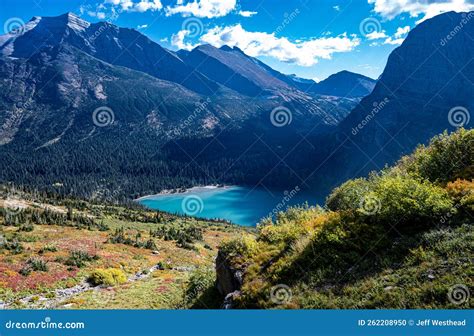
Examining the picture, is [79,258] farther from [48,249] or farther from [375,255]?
[375,255]

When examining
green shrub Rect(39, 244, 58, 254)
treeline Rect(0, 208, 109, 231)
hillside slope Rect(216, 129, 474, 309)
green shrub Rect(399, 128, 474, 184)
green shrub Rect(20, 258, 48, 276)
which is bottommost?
hillside slope Rect(216, 129, 474, 309)

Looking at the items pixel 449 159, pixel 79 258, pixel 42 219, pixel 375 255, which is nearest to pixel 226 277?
pixel 375 255

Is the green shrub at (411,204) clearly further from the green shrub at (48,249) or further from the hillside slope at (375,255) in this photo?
the green shrub at (48,249)

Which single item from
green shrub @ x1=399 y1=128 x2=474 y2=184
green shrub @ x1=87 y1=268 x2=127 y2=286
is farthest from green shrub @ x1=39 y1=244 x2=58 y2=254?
green shrub @ x1=399 y1=128 x2=474 y2=184

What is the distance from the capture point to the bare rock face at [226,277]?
53.0ft

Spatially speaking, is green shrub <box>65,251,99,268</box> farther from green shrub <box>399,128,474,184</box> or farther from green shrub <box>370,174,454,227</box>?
green shrub <box>399,128,474,184</box>

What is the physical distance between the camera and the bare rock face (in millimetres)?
16141

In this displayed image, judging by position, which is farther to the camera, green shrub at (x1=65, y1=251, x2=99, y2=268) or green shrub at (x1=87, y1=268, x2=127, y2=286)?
green shrub at (x1=65, y1=251, x2=99, y2=268)

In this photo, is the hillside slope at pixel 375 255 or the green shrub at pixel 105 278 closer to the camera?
the hillside slope at pixel 375 255

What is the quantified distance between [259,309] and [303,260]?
3.04m

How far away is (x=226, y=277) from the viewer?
17.6 metres

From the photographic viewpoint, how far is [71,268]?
1518 inches

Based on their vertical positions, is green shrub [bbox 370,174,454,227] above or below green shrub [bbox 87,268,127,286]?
below

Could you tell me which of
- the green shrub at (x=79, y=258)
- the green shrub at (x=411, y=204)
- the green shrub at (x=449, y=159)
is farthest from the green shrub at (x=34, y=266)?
the green shrub at (x=449, y=159)
